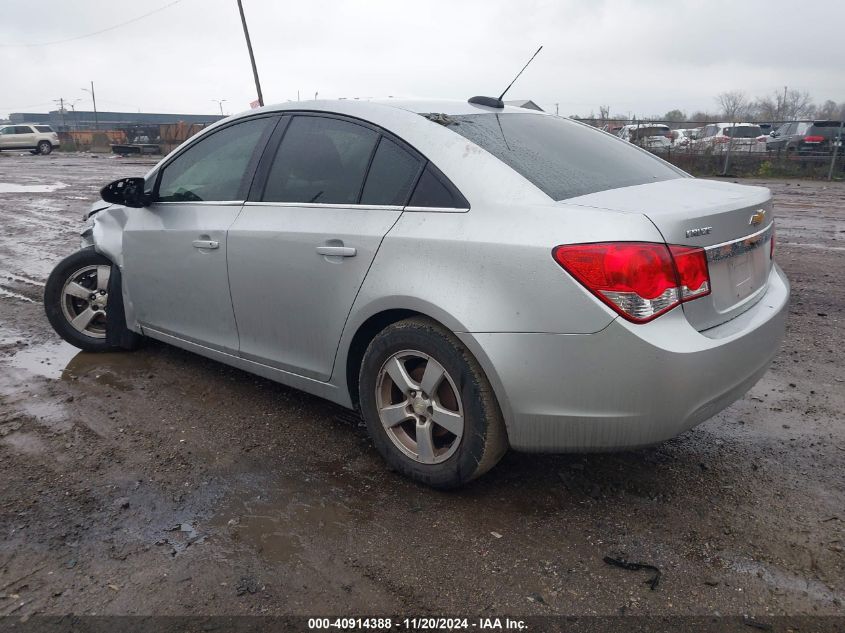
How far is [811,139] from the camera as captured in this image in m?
21.5

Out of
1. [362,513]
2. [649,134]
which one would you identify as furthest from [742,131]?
[362,513]

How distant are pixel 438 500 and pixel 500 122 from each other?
1.84 metres

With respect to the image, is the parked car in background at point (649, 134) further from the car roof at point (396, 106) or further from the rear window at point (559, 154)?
the car roof at point (396, 106)

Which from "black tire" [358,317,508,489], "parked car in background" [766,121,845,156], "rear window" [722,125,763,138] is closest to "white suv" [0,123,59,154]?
"rear window" [722,125,763,138]

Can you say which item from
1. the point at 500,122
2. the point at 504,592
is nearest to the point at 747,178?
the point at 500,122

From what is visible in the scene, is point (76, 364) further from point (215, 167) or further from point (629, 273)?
point (629, 273)

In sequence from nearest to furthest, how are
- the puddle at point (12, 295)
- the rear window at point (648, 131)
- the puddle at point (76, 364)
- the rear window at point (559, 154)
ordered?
the rear window at point (559, 154) < the puddle at point (76, 364) < the puddle at point (12, 295) < the rear window at point (648, 131)

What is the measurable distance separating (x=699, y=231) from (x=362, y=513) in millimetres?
1758

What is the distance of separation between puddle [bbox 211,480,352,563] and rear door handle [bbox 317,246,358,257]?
1063 millimetres

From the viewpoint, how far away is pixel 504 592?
240 centimetres

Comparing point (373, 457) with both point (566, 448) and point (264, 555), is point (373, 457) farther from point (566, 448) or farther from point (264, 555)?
point (566, 448)

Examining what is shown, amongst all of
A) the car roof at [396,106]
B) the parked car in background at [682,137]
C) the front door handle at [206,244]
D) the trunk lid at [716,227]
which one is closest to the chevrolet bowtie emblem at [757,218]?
the trunk lid at [716,227]

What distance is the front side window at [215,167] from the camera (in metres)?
3.85

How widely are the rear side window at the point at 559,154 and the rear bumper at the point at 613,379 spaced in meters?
0.64
